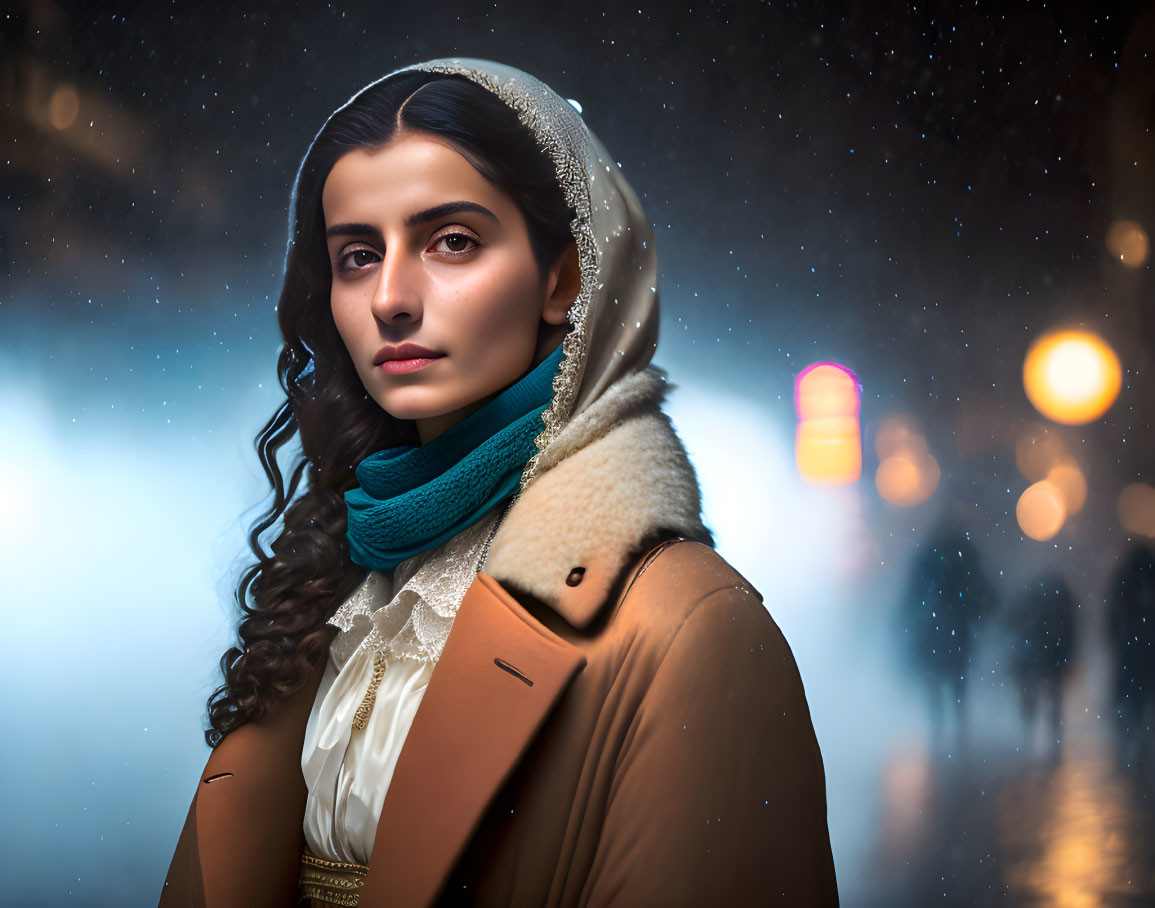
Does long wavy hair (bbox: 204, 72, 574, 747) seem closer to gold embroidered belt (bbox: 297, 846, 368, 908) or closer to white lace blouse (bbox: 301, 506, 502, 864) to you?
white lace blouse (bbox: 301, 506, 502, 864)

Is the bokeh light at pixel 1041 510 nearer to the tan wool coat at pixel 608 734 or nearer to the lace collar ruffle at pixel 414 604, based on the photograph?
the tan wool coat at pixel 608 734

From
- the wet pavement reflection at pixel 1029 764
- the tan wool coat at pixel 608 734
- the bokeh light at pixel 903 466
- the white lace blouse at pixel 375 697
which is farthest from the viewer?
the bokeh light at pixel 903 466

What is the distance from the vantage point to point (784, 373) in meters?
1.42

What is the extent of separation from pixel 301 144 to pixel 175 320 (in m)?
0.38

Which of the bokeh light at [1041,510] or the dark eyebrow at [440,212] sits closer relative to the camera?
the dark eyebrow at [440,212]

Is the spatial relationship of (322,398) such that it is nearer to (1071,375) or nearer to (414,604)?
(414,604)

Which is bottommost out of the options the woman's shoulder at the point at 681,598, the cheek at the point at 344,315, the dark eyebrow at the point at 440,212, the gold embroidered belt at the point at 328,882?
the gold embroidered belt at the point at 328,882

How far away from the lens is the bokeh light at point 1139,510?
4.09ft

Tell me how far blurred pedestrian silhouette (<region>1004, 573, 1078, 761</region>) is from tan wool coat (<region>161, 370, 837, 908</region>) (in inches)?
21.3

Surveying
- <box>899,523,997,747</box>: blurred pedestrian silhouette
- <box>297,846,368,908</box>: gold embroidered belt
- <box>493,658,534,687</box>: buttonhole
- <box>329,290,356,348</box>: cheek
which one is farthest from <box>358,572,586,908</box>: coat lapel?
<box>899,523,997,747</box>: blurred pedestrian silhouette

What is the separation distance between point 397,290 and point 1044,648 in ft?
3.24

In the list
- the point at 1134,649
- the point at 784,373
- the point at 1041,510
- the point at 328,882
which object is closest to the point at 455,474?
the point at 328,882

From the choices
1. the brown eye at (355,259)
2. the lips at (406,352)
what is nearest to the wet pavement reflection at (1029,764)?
the lips at (406,352)

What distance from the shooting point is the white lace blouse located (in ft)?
3.21
